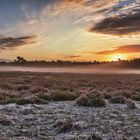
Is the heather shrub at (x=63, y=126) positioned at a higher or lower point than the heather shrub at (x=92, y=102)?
lower

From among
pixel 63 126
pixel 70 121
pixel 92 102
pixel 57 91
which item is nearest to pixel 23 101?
pixel 92 102

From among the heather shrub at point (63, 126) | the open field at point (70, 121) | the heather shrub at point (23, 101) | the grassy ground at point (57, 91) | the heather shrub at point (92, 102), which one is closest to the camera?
the open field at point (70, 121)

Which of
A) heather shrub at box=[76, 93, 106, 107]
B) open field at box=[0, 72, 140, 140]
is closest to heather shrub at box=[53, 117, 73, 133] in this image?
open field at box=[0, 72, 140, 140]

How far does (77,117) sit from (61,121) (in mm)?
1844

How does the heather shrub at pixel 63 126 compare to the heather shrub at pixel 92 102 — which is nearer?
the heather shrub at pixel 63 126

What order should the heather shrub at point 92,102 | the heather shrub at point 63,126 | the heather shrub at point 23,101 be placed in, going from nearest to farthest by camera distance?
the heather shrub at point 63,126 → the heather shrub at point 92,102 → the heather shrub at point 23,101

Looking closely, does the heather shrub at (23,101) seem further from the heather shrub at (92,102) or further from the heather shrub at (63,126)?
the heather shrub at (63,126)

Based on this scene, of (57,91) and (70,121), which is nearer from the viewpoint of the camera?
(70,121)

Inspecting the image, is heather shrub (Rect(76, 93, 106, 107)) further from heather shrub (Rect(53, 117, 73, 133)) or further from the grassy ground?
heather shrub (Rect(53, 117, 73, 133))

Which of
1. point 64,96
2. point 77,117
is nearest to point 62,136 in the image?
point 77,117

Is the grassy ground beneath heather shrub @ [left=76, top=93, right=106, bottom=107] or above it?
beneath

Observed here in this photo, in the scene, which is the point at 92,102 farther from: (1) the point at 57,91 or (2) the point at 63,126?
(2) the point at 63,126

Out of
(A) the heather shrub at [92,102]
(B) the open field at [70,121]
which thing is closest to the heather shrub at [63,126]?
(B) the open field at [70,121]

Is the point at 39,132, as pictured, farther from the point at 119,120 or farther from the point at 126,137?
the point at 119,120
